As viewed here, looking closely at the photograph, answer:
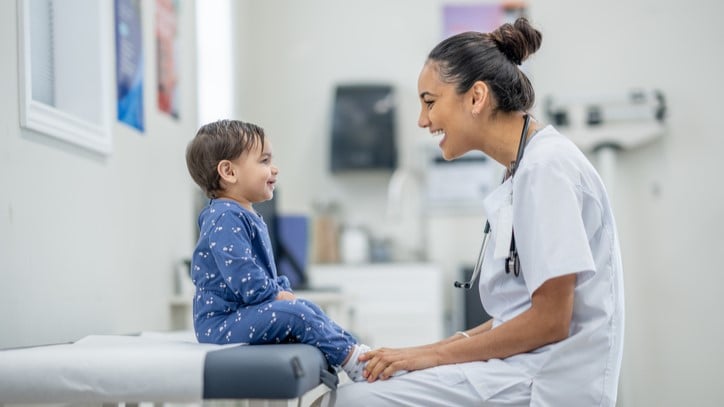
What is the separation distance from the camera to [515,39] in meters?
1.78

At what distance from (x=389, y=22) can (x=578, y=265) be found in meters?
4.27

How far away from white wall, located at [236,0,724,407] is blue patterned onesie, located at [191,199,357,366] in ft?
12.2

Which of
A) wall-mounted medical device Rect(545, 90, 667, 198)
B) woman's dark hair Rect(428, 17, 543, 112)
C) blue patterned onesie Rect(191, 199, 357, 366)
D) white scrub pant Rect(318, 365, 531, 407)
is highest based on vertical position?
wall-mounted medical device Rect(545, 90, 667, 198)

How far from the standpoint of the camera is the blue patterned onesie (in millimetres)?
1664

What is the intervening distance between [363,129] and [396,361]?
3.81 metres

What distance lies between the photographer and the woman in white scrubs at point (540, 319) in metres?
1.56

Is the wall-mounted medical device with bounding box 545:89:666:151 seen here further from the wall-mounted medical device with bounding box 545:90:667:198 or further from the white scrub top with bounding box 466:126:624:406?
the white scrub top with bounding box 466:126:624:406

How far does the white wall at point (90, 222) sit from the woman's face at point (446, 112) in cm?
100

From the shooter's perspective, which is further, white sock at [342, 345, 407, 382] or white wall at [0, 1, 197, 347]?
white wall at [0, 1, 197, 347]

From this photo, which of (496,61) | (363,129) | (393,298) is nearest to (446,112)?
(496,61)

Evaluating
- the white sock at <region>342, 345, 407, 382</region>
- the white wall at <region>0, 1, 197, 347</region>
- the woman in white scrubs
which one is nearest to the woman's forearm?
the woman in white scrubs

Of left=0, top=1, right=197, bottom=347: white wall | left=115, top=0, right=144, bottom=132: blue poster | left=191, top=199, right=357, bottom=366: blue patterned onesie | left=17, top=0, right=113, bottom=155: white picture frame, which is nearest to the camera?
left=191, top=199, right=357, bottom=366: blue patterned onesie

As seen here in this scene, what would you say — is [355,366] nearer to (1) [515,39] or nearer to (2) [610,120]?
(1) [515,39]

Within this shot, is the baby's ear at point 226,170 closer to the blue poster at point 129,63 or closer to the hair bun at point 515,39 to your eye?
the hair bun at point 515,39
